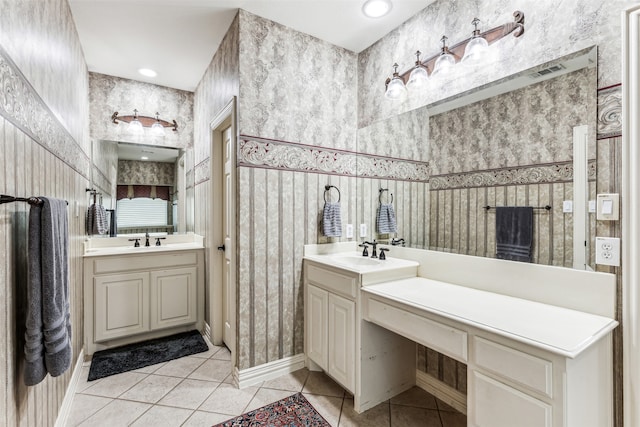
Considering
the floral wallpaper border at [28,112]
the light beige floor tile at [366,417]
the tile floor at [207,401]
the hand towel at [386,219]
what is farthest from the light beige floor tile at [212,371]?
the floral wallpaper border at [28,112]

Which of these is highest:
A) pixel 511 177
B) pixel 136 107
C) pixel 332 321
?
pixel 136 107

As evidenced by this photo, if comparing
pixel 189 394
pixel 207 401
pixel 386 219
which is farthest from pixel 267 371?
pixel 386 219

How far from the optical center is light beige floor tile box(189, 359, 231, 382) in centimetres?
233

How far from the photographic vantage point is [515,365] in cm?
113

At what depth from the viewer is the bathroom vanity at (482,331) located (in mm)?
1084

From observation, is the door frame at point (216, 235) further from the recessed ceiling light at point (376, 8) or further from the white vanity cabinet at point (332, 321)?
the recessed ceiling light at point (376, 8)

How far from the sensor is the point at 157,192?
3369 mm

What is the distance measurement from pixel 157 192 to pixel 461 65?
10.4 ft

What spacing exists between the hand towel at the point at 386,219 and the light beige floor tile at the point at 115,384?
2.23 metres

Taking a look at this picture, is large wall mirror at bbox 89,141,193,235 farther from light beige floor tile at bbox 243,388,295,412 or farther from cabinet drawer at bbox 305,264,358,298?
light beige floor tile at bbox 243,388,295,412

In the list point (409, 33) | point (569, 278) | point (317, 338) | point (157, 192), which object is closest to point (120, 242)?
point (157, 192)

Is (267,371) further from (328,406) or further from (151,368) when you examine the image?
(151,368)

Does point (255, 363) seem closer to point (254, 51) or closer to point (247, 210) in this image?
point (247, 210)

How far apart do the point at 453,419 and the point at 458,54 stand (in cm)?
230
